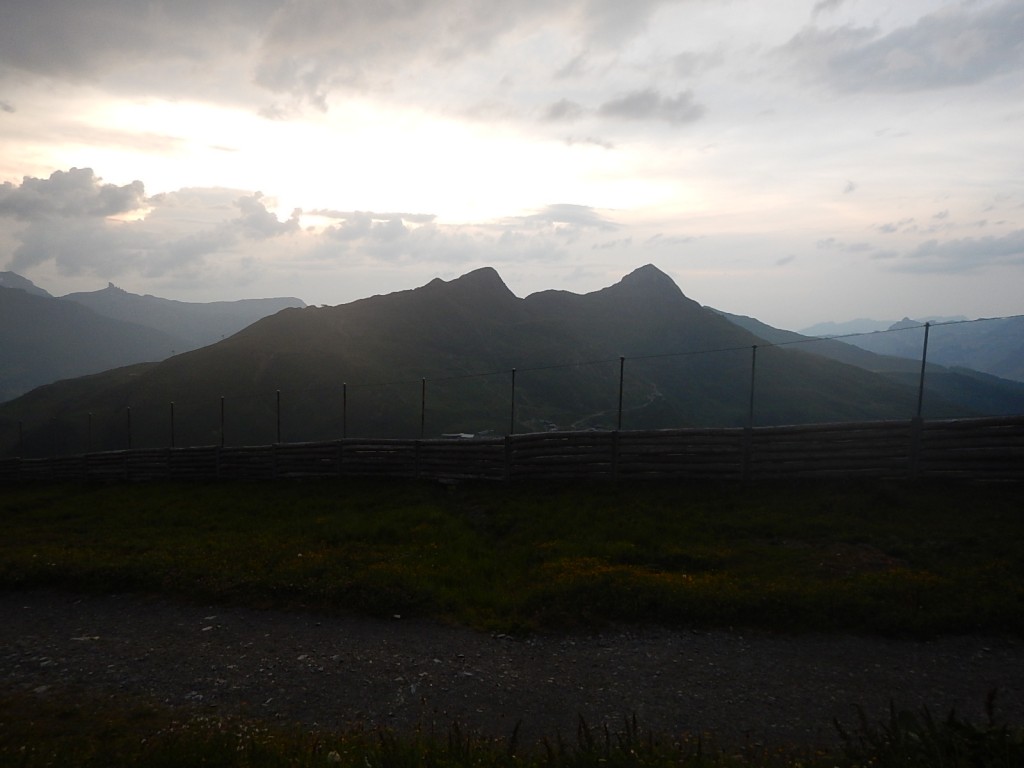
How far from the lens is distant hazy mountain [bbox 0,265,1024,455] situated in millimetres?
124188

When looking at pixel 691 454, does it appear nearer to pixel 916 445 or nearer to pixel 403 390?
pixel 916 445

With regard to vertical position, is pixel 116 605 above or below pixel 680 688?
below

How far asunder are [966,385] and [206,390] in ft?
540

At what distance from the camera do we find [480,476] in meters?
20.8

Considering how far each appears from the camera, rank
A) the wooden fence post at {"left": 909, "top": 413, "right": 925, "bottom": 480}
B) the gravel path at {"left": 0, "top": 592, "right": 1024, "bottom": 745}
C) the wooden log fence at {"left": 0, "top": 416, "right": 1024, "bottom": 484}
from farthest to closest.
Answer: the wooden fence post at {"left": 909, "top": 413, "right": 925, "bottom": 480}
the wooden log fence at {"left": 0, "top": 416, "right": 1024, "bottom": 484}
the gravel path at {"left": 0, "top": 592, "right": 1024, "bottom": 745}

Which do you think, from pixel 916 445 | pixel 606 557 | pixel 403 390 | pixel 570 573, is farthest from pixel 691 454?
pixel 403 390

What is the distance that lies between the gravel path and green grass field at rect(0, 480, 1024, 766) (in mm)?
488

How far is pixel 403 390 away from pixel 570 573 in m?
122

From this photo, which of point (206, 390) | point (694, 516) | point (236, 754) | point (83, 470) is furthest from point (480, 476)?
point (206, 390)

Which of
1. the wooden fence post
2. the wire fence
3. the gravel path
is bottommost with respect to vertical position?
the wire fence

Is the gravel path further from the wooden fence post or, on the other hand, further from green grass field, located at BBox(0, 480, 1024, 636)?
the wooden fence post

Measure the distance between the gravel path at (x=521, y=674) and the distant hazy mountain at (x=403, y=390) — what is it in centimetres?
9567

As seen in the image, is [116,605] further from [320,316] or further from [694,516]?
[320,316]

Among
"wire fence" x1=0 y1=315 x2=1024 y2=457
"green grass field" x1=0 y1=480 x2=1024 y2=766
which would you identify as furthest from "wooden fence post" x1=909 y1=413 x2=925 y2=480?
"wire fence" x1=0 y1=315 x2=1024 y2=457
